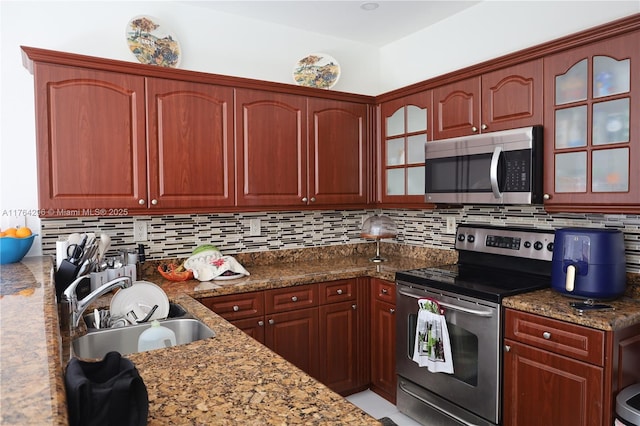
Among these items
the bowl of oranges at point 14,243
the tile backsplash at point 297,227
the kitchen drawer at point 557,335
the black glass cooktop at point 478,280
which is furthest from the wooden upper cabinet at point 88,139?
the kitchen drawer at point 557,335

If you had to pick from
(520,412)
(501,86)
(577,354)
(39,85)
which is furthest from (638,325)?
(39,85)

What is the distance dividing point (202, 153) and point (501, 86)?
5.70ft

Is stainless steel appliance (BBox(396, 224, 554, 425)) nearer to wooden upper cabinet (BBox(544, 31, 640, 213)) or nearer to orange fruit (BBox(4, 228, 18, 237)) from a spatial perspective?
wooden upper cabinet (BBox(544, 31, 640, 213))

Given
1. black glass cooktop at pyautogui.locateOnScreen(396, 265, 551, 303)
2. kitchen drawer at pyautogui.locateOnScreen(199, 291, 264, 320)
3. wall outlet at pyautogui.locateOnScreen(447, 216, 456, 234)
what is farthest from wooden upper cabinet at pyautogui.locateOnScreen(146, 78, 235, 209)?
wall outlet at pyautogui.locateOnScreen(447, 216, 456, 234)

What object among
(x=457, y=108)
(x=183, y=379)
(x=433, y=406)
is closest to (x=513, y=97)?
(x=457, y=108)

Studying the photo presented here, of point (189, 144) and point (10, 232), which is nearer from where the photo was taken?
point (10, 232)

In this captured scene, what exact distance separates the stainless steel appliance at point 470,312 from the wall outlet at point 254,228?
1083 mm

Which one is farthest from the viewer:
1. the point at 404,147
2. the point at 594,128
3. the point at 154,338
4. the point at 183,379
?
the point at 404,147

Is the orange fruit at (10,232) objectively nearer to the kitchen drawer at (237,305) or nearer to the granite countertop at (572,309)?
the kitchen drawer at (237,305)

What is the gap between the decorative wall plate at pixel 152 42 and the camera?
8.96ft

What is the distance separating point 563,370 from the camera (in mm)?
1925

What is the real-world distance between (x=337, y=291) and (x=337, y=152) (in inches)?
38.5

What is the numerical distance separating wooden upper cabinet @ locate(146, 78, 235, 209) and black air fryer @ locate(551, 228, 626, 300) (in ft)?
6.10

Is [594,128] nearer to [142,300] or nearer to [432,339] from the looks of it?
[432,339]
